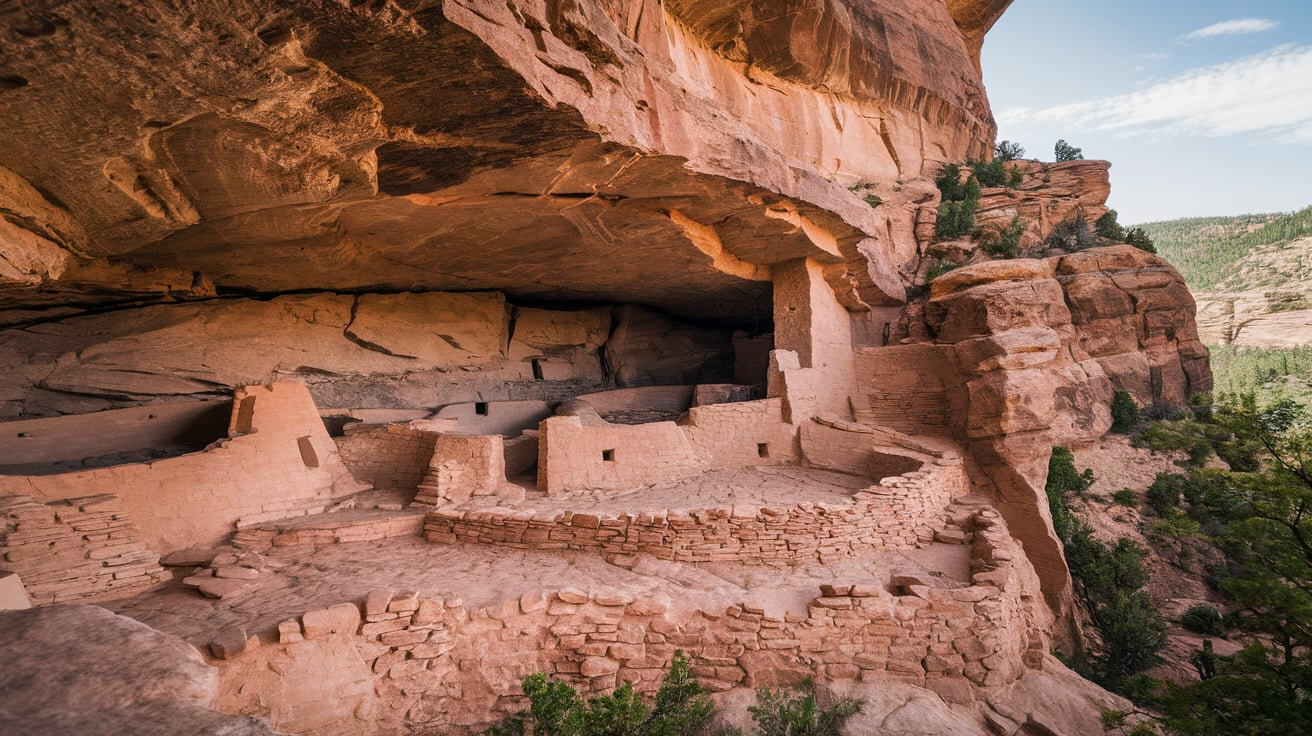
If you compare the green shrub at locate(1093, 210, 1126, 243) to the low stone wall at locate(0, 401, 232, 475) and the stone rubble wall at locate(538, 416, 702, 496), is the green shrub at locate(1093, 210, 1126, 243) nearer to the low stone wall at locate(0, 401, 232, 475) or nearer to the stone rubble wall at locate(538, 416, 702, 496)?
the stone rubble wall at locate(538, 416, 702, 496)

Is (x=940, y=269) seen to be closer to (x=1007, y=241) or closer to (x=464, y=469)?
(x=1007, y=241)

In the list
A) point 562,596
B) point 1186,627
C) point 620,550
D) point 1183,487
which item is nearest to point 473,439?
point 620,550

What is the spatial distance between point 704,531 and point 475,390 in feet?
20.6

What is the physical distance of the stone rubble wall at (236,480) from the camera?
5.18 metres

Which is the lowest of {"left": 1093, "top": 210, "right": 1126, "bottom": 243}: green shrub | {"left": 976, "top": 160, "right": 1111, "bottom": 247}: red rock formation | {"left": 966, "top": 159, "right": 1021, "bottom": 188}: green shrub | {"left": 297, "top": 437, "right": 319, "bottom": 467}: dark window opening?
{"left": 297, "top": 437, "right": 319, "bottom": 467}: dark window opening

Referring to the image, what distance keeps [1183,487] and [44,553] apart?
14788 mm

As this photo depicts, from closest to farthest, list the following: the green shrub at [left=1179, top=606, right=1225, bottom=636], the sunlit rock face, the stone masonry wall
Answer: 1. the sunlit rock face
2. the green shrub at [left=1179, top=606, right=1225, bottom=636]
3. the stone masonry wall

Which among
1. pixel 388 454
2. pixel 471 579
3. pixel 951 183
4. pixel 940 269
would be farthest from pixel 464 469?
pixel 951 183

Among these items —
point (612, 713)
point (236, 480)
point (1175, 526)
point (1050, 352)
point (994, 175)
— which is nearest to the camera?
point (612, 713)

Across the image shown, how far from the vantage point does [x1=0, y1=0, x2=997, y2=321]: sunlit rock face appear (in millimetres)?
3332

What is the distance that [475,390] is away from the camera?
10297mm

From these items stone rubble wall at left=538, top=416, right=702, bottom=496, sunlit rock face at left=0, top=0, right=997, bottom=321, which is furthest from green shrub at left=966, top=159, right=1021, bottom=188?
stone rubble wall at left=538, top=416, right=702, bottom=496

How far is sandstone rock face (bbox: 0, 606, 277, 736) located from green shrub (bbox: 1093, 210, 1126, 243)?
1644 centimetres

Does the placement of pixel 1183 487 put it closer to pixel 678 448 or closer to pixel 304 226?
pixel 678 448
